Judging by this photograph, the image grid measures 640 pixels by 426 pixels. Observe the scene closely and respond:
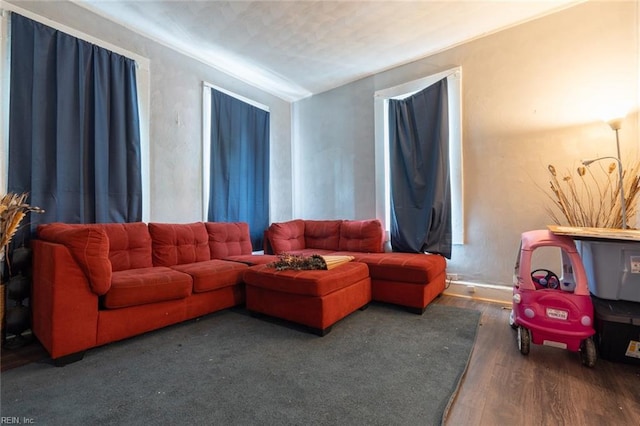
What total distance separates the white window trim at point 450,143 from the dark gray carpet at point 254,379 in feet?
4.72

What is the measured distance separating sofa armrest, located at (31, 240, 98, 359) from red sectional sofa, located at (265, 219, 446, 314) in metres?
2.07

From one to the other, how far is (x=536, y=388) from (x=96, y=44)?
431 cm

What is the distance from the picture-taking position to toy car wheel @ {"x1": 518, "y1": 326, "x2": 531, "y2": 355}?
186 cm

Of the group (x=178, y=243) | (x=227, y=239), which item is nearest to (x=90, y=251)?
(x=178, y=243)

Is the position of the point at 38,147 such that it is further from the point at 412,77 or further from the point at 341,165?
the point at 412,77

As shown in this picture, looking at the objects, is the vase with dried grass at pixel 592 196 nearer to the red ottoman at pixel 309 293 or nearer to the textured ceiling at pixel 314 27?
the textured ceiling at pixel 314 27

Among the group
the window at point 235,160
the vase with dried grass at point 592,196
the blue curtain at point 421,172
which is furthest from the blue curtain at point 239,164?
the vase with dried grass at point 592,196

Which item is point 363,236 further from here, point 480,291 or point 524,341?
point 524,341

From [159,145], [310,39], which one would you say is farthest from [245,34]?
[159,145]

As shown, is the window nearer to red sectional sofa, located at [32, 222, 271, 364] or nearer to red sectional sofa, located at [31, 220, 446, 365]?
red sectional sofa, located at [31, 220, 446, 365]

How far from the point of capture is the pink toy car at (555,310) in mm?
1696

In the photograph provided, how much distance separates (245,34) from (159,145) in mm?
1553

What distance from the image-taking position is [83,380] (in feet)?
5.18

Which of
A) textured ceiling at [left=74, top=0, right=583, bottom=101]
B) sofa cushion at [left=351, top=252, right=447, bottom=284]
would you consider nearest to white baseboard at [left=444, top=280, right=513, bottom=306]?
sofa cushion at [left=351, top=252, right=447, bottom=284]
